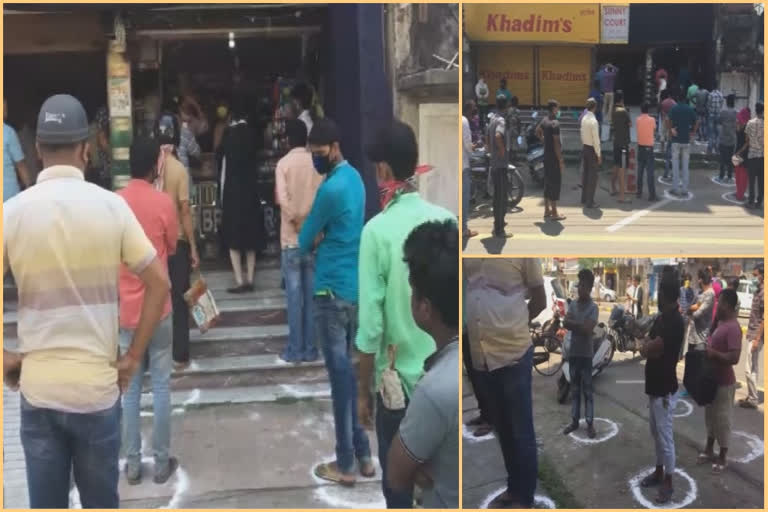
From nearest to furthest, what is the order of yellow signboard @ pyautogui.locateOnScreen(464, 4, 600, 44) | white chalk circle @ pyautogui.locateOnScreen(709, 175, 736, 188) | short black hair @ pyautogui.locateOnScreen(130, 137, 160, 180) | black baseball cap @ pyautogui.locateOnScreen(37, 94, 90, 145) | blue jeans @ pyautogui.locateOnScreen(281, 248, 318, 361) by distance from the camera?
1. yellow signboard @ pyautogui.locateOnScreen(464, 4, 600, 44)
2. white chalk circle @ pyautogui.locateOnScreen(709, 175, 736, 188)
3. black baseball cap @ pyautogui.locateOnScreen(37, 94, 90, 145)
4. short black hair @ pyautogui.locateOnScreen(130, 137, 160, 180)
5. blue jeans @ pyautogui.locateOnScreen(281, 248, 318, 361)

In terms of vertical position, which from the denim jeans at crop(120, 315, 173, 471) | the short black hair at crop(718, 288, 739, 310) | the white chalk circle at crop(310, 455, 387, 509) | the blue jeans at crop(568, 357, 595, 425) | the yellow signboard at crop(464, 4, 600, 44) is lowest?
the white chalk circle at crop(310, 455, 387, 509)

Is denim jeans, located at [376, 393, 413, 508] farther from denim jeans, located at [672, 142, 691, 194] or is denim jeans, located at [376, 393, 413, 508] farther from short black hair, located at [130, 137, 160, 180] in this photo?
short black hair, located at [130, 137, 160, 180]

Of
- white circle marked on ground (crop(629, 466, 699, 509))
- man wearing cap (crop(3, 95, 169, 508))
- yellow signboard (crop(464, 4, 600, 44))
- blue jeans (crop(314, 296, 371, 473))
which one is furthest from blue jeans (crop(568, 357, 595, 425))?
blue jeans (crop(314, 296, 371, 473))

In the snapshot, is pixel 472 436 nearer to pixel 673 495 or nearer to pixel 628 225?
pixel 673 495

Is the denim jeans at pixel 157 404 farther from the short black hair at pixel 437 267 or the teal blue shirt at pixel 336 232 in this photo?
the short black hair at pixel 437 267

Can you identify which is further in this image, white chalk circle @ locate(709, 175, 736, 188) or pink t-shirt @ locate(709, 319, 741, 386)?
white chalk circle @ locate(709, 175, 736, 188)

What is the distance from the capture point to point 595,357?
88.5 inches

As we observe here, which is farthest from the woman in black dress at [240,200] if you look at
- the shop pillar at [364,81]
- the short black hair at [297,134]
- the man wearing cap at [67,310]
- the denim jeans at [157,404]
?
the man wearing cap at [67,310]

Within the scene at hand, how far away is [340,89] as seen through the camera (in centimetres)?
631

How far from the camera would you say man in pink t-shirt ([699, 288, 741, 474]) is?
2.19m

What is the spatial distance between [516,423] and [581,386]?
0.67 feet

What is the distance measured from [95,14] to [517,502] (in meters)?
5.41

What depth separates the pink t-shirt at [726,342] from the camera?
7.22ft

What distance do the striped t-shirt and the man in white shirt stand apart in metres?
1.40
